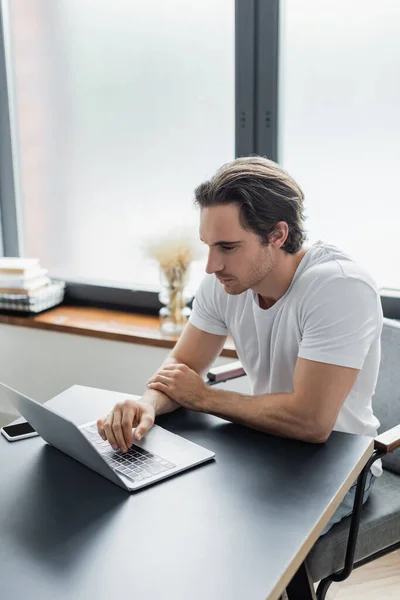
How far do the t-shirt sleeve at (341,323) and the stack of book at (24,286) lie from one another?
1.63m

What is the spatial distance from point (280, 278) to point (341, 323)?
0.72ft

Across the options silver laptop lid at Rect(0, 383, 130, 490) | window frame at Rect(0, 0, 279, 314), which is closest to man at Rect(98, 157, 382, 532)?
silver laptop lid at Rect(0, 383, 130, 490)

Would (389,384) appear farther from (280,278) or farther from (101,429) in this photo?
(101,429)

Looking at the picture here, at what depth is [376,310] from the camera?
4.87ft

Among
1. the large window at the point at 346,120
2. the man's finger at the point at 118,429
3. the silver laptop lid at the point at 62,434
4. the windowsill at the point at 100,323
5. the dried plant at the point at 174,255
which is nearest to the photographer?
the silver laptop lid at the point at 62,434

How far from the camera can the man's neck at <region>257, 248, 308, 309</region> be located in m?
1.59

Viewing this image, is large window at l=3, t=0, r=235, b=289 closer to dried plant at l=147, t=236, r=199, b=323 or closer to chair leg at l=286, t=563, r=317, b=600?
dried plant at l=147, t=236, r=199, b=323

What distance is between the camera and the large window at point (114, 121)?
253 centimetres

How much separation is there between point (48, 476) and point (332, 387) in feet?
1.99

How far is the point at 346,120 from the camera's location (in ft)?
7.45

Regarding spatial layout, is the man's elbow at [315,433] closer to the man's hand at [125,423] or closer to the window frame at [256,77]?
the man's hand at [125,423]

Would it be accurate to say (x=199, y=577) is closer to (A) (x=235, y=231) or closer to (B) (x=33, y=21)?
(A) (x=235, y=231)

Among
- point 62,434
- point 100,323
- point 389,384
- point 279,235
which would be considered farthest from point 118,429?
point 100,323

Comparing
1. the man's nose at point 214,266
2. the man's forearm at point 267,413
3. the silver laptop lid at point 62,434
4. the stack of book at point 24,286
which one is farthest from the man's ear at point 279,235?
the stack of book at point 24,286
